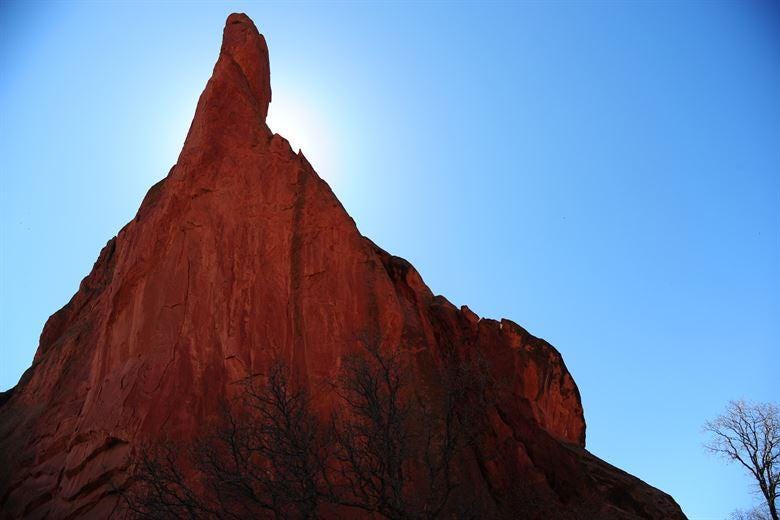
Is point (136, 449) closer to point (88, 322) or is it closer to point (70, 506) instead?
point (70, 506)

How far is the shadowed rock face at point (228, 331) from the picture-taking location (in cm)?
1934

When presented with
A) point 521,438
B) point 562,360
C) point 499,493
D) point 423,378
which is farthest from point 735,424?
point 423,378

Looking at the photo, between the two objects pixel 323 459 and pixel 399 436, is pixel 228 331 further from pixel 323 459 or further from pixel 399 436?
pixel 399 436

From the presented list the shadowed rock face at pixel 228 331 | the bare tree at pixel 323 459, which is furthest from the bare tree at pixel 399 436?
the shadowed rock face at pixel 228 331

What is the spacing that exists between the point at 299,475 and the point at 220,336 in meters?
6.87

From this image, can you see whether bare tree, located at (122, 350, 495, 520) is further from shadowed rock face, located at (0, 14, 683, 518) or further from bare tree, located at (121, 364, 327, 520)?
shadowed rock face, located at (0, 14, 683, 518)

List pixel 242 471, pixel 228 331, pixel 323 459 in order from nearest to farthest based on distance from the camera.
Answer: pixel 323 459
pixel 242 471
pixel 228 331

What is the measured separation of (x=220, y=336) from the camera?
20062 mm

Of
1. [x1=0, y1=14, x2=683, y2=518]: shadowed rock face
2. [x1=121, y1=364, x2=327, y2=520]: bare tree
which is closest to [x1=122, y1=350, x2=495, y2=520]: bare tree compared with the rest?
[x1=121, y1=364, x2=327, y2=520]: bare tree

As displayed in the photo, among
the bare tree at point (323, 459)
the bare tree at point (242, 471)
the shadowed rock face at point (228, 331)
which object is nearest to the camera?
the bare tree at point (242, 471)

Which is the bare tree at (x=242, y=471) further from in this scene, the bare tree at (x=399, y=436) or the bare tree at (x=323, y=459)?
the bare tree at (x=399, y=436)

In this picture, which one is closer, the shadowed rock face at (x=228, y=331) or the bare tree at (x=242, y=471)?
the bare tree at (x=242, y=471)

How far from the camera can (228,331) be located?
20.2 metres

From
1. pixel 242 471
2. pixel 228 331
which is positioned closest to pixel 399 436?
pixel 242 471
